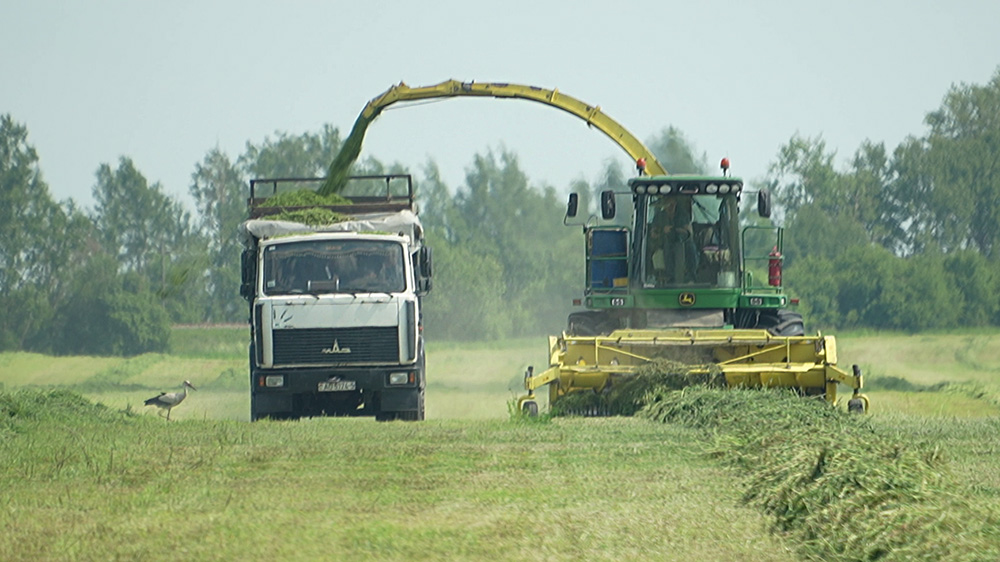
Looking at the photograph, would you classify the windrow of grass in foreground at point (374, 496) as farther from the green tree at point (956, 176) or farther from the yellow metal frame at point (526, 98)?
the green tree at point (956, 176)

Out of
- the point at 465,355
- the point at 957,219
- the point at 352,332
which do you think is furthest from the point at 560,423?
the point at 957,219

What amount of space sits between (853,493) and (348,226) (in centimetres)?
1211

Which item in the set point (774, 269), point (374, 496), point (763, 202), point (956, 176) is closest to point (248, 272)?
point (763, 202)

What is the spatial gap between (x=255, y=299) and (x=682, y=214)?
5.84 metres

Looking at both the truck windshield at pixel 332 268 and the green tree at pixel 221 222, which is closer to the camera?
the truck windshield at pixel 332 268

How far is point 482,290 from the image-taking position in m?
75.8

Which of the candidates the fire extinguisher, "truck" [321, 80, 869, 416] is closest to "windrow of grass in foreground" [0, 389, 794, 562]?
"truck" [321, 80, 869, 416]

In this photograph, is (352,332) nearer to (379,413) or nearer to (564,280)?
(379,413)

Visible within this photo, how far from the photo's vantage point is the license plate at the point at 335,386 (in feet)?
61.5

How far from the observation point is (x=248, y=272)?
1955cm

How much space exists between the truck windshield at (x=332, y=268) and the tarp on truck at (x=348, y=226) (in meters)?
0.54

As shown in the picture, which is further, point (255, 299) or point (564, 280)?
point (564, 280)

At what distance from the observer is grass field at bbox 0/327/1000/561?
26.1 feet

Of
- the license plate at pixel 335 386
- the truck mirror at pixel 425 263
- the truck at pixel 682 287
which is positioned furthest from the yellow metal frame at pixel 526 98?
the license plate at pixel 335 386
